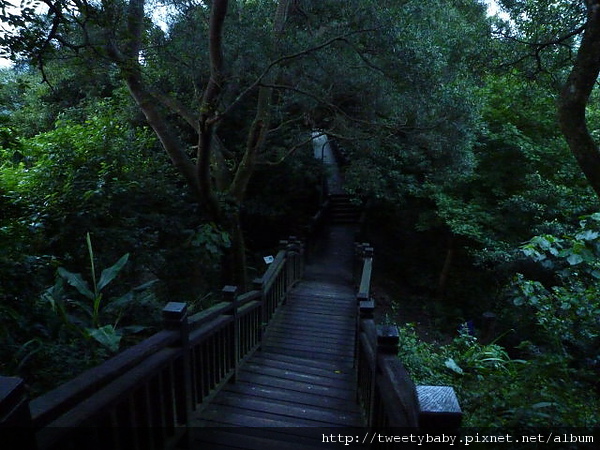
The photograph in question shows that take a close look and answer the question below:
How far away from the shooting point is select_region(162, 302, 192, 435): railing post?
2.93 meters

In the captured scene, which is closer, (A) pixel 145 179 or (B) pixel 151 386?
(B) pixel 151 386

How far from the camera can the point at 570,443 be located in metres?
3.04

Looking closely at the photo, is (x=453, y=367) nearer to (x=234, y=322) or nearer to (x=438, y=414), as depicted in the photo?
(x=234, y=322)

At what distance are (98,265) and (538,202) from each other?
968 cm

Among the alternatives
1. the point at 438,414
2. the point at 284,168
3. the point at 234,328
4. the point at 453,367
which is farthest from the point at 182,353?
the point at 284,168

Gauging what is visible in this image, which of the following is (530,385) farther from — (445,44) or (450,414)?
(445,44)

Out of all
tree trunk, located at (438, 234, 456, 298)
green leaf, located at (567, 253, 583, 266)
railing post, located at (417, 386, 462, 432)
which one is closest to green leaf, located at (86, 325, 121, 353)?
railing post, located at (417, 386, 462, 432)

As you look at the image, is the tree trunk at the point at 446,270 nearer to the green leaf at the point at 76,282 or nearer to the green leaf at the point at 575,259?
the green leaf at the point at 575,259

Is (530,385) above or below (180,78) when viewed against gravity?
below

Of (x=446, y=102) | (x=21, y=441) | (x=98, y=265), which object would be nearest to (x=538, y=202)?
(x=446, y=102)

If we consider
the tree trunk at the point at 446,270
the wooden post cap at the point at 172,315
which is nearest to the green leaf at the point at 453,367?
the wooden post cap at the point at 172,315

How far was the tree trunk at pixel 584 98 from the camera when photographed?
3988 mm

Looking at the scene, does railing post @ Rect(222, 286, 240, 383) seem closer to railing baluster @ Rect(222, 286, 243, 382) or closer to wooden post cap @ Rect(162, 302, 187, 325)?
railing baluster @ Rect(222, 286, 243, 382)

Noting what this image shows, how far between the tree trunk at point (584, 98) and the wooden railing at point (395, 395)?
2760mm
